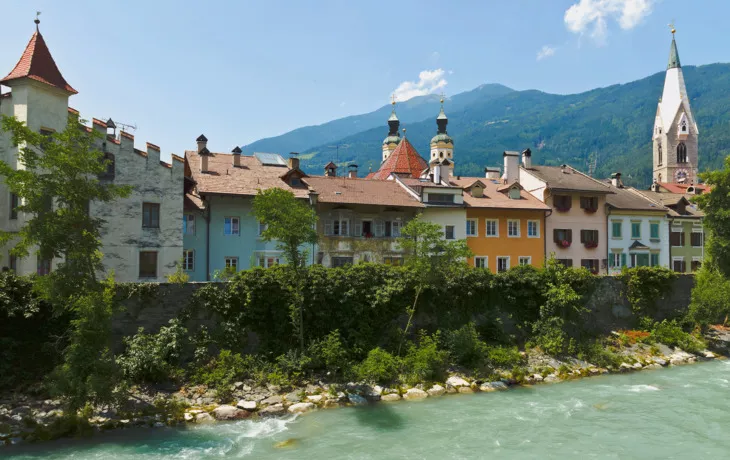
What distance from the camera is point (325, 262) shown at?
3509 centimetres

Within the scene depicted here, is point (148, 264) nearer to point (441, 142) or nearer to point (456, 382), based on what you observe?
point (456, 382)

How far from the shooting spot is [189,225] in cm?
3256

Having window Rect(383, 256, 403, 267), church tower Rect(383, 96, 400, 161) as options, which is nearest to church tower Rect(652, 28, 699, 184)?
church tower Rect(383, 96, 400, 161)

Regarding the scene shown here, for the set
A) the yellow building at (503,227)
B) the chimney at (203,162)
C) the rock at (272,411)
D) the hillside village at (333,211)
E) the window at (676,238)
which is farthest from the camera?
the window at (676,238)

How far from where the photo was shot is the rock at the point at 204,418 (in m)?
19.1

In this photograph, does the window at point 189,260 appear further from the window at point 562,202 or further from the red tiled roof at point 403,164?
the red tiled roof at point 403,164

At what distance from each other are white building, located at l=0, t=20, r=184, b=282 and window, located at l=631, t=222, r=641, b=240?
34.1 metres

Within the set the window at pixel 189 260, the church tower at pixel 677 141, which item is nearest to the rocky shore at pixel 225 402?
the window at pixel 189 260

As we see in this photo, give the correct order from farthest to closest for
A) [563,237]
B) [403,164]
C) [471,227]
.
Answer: [403,164]
[563,237]
[471,227]

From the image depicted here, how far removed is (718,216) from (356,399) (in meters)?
28.7

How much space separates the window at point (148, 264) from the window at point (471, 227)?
2054cm

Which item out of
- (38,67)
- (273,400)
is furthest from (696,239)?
(38,67)

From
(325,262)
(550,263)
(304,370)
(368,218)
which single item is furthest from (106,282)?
(550,263)

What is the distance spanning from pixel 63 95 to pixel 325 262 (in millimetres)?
16739
